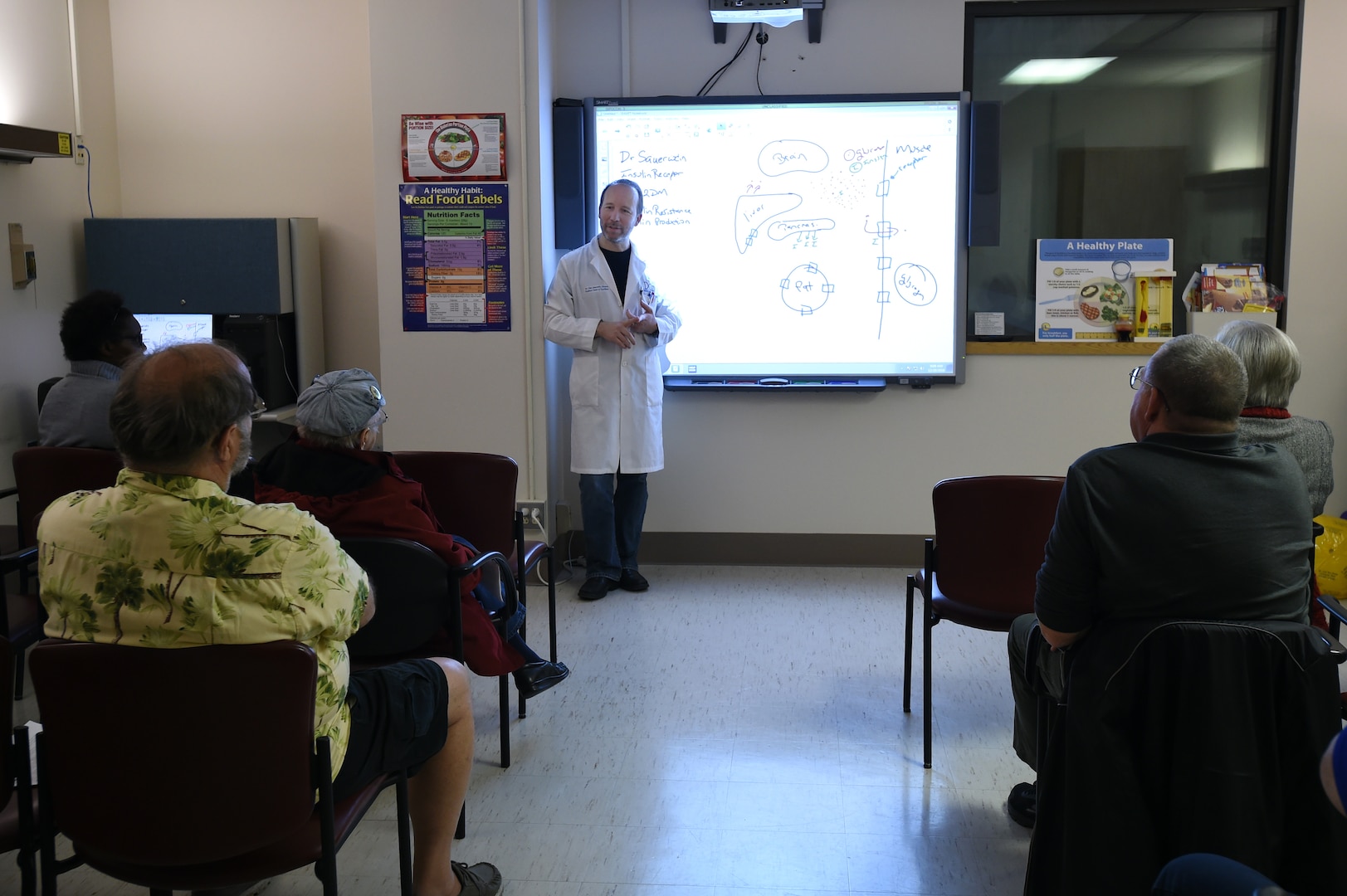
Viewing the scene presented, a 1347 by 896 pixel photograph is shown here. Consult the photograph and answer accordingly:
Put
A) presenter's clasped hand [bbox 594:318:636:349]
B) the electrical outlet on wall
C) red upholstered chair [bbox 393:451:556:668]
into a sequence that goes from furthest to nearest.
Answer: the electrical outlet on wall, presenter's clasped hand [bbox 594:318:636:349], red upholstered chair [bbox 393:451:556:668]

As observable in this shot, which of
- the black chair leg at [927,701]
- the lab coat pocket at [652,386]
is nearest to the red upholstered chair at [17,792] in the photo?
the black chair leg at [927,701]

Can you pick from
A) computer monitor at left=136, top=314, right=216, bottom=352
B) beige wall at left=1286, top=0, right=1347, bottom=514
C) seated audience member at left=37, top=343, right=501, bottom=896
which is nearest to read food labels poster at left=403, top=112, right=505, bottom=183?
computer monitor at left=136, top=314, right=216, bottom=352

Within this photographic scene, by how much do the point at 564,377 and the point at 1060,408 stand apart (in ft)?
7.12

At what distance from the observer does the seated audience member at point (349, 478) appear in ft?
7.65

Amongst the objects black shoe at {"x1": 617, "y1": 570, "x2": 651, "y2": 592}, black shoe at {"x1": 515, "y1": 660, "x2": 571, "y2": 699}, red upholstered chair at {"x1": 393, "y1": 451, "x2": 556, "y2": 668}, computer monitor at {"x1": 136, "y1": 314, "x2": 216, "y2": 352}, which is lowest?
black shoe at {"x1": 617, "y1": 570, "x2": 651, "y2": 592}

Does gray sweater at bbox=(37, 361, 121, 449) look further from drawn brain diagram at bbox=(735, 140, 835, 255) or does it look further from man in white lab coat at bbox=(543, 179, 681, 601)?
drawn brain diagram at bbox=(735, 140, 835, 255)

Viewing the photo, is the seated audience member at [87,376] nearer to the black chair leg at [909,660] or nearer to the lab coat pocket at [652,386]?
the lab coat pocket at [652,386]

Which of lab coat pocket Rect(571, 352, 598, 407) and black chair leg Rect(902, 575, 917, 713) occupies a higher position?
lab coat pocket Rect(571, 352, 598, 407)

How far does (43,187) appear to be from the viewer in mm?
4258

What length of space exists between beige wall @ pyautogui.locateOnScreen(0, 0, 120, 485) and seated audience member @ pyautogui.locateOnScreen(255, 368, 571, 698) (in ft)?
7.58

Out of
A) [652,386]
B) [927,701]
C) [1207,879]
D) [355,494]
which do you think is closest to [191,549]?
[355,494]

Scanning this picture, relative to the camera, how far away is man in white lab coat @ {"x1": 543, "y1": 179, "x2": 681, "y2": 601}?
4.29 meters

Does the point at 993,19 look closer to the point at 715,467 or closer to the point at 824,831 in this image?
the point at 715,467

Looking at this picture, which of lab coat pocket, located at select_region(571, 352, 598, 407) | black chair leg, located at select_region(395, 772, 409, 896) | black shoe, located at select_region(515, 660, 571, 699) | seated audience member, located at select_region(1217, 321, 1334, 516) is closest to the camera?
black chair leg, located at select_region(395, 772, 409, 896)
